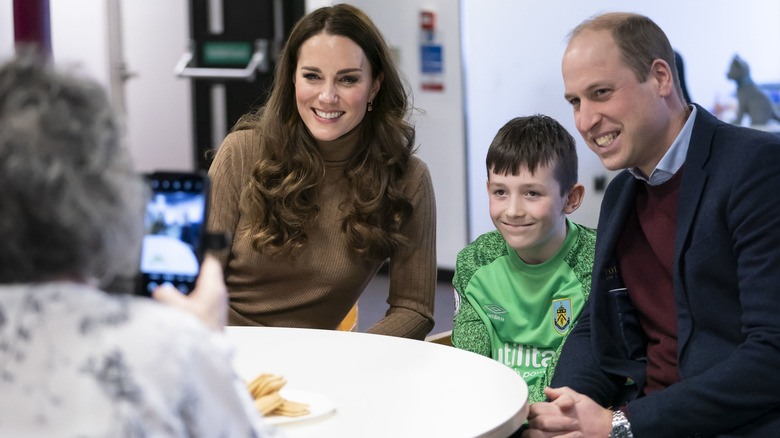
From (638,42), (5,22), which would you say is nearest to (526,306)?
(638,42)

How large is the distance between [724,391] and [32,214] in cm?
121

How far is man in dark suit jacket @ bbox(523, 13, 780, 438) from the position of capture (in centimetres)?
151

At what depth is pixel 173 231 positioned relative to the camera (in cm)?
128

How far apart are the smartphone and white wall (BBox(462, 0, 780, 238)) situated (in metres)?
4.44

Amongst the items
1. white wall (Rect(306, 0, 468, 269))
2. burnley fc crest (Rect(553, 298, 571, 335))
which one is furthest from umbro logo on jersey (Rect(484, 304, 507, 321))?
white wall (Rect(306, 0, 468, 269))

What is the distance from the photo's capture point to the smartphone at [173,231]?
1.25 m

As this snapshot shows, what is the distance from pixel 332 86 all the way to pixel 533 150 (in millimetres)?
568

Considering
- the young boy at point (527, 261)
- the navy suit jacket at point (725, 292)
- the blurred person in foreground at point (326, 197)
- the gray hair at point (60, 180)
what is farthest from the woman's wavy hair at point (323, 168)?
the gray hair at point (60, 180)

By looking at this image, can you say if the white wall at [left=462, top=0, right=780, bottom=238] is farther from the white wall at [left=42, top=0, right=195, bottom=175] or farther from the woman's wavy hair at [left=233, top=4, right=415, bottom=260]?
the woman's wavy hair at [left=233, top=4, right=415, bottom=260]

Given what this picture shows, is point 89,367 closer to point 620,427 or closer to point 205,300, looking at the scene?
point 205,300

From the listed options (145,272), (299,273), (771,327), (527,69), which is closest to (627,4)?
(527,69)

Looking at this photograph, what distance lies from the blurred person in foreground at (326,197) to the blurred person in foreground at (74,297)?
1488 millimetres

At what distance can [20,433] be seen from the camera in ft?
2.39

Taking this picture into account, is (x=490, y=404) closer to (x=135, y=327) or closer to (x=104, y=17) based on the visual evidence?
(x=135, y=327)
